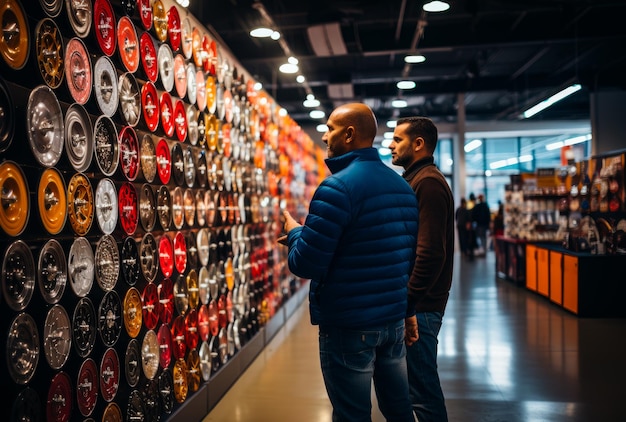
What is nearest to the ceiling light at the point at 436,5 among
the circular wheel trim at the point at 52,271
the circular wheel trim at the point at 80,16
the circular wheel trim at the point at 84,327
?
the circular wheel trim at the point at 80,16

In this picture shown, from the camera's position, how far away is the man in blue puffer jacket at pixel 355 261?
240 cm

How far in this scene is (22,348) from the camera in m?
2.40

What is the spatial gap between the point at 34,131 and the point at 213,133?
262 cm

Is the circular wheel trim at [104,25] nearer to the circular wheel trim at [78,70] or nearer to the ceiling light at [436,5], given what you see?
the circular wheel trim at [78,70]

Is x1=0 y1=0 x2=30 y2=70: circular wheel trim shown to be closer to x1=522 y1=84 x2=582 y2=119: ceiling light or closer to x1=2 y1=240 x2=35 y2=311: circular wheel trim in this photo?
x1=2 y1=240 x2=35 y2=311: circular wheel trim

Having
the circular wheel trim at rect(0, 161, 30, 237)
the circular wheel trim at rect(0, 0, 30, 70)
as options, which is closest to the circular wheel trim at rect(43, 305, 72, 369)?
the circular wheel trim at rect(0, 161, 30, 237)

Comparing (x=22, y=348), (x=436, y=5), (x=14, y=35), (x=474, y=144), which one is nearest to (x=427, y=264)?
(x=22, y=348)

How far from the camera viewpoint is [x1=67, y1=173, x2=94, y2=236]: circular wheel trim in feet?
9.03

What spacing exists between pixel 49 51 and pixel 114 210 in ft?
2.89

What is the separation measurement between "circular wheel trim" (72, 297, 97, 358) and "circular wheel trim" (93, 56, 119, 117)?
0.92 meters

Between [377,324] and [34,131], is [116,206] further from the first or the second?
[377,324]

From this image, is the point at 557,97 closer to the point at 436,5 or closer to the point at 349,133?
the point at 436,5

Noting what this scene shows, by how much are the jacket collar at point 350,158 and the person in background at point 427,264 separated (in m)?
0.60

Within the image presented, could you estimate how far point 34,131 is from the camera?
96.8 inches
